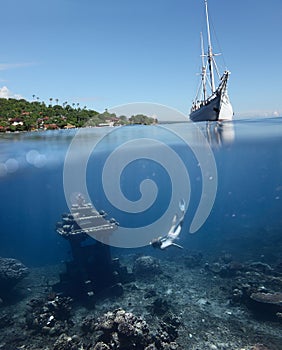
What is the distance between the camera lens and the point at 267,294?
10500mm

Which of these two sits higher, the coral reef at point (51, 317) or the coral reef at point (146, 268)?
the coral reef at point (51, 317)

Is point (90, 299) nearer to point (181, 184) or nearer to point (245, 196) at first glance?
point (181, 184)

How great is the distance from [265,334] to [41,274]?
50.1 feet

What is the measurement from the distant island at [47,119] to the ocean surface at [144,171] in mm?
1741

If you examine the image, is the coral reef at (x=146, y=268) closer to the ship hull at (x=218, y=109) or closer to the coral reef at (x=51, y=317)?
the coral reef at (x=51, y=317)

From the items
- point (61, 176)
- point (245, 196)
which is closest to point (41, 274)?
point (61, 176)

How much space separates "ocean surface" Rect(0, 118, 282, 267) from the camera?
2336 cm

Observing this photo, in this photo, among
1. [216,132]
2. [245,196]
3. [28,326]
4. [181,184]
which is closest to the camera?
[28,326]

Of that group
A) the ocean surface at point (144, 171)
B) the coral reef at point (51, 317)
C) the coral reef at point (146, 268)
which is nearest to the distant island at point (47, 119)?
the ocean surface at point (144, 171)

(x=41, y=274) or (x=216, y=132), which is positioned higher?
(x=216, y=132)

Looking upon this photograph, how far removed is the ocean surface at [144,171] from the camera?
23.4 meters

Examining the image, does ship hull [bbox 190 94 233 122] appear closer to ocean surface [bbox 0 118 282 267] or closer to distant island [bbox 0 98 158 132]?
ocean surface [bbox 0 118 282 267]

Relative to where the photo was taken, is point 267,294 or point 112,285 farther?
point 112,285

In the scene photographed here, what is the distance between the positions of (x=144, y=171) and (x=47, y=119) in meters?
19.0
